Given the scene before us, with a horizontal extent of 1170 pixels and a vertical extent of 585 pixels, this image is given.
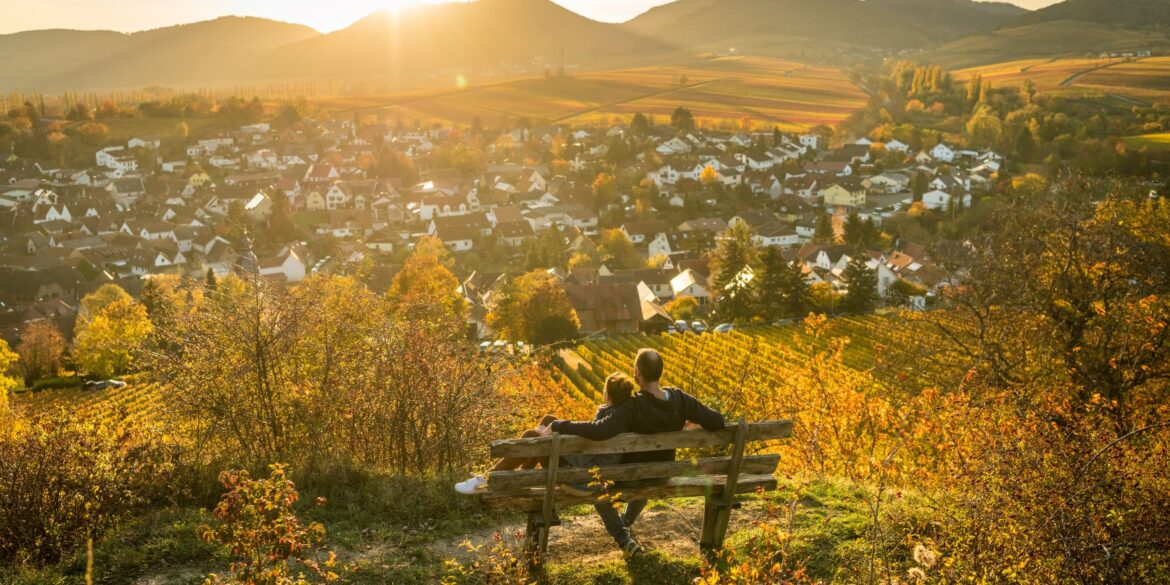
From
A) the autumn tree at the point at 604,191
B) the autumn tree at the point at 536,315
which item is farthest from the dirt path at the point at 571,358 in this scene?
the autumn tree at the point at 604,191

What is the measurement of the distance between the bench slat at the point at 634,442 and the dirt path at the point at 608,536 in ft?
2.73

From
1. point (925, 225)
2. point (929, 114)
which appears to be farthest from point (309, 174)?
point (929, 114)

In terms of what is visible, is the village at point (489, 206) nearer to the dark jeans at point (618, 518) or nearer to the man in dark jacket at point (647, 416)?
the dark jeans at point (618, 518)

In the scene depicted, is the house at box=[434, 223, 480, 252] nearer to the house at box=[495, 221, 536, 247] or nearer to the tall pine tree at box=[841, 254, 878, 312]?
the house at box=[495, 221, 536, 247]

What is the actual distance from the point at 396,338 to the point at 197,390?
2026 mm

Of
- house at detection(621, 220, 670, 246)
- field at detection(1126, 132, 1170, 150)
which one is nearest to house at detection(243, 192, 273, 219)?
house at detection(621, 220, 670, 246)

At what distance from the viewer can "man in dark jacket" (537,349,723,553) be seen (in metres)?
4.59

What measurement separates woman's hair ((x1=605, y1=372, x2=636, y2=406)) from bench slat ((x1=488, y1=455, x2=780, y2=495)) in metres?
0.40

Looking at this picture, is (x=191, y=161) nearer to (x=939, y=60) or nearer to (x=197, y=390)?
(x=197, y=390)

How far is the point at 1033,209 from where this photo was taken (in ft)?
42.8

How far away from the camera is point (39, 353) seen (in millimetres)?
35969

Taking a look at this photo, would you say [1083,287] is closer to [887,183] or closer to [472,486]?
[472,486]

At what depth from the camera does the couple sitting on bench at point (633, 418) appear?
4613 mm

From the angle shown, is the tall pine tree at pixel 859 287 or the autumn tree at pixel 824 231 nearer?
the tall pine tree at pixel 859 287
